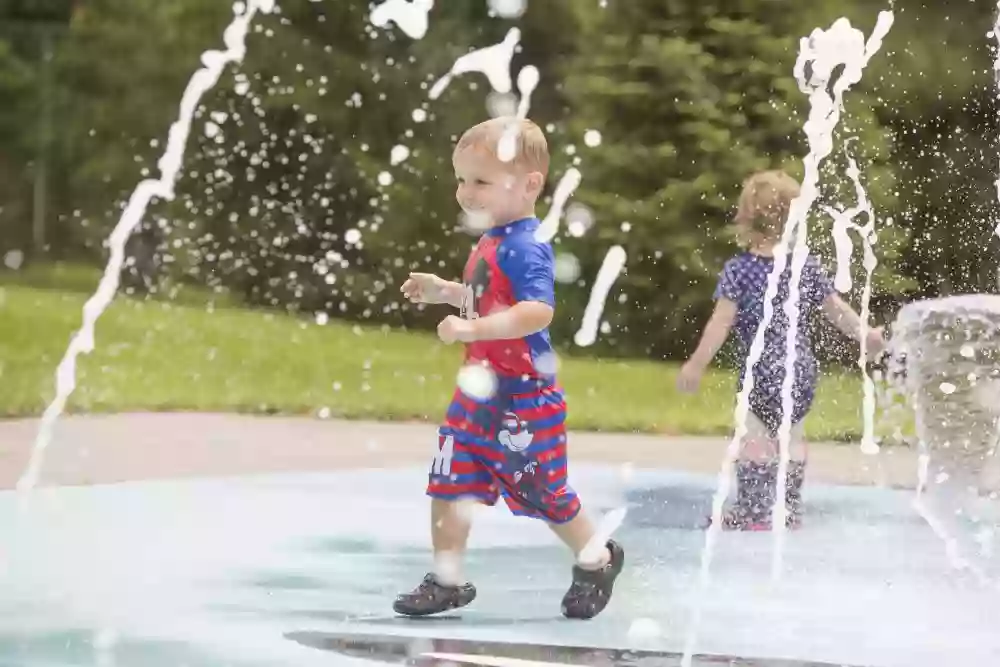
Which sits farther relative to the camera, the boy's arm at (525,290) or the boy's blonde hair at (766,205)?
the boy's blonde hair at (766,205)

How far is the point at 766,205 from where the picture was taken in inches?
135

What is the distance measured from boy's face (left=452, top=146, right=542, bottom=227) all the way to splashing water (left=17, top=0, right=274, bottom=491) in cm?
250

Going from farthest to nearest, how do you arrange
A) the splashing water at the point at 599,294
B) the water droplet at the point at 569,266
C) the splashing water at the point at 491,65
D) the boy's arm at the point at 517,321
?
1. the splashing water at the point at 491,65
2. the water droplet at the point at 569,266
3. the splashing water at the point at 599,294
4. the boy's arm at the point at 517,321

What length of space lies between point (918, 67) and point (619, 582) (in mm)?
4352

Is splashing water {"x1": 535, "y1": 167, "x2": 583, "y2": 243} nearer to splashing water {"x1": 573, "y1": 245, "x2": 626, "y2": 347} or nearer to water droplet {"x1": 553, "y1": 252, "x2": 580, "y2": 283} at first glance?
A: water droplet {"x1": 553, "y1": 252, "x2": 580, "y2": 283}

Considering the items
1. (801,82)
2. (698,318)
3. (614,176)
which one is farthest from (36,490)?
(801,82)

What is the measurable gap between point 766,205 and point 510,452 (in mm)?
1352

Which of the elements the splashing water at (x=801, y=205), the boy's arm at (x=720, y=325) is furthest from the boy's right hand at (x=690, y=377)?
the splashing water at (x=801, y=205)

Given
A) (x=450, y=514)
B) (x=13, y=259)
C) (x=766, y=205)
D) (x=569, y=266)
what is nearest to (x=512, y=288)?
(x=450, y=514)

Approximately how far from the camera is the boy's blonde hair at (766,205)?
3.38 m

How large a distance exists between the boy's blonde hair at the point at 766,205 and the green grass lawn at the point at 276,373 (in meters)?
0.65

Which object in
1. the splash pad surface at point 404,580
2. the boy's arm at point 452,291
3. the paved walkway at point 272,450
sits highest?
the boy's arm at point 452,291

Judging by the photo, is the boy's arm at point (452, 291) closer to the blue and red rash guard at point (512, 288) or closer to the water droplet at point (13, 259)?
the blue and red rash guard at point (512, 288)

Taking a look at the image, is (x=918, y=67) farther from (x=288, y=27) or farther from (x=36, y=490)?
(x=36, y=490)
